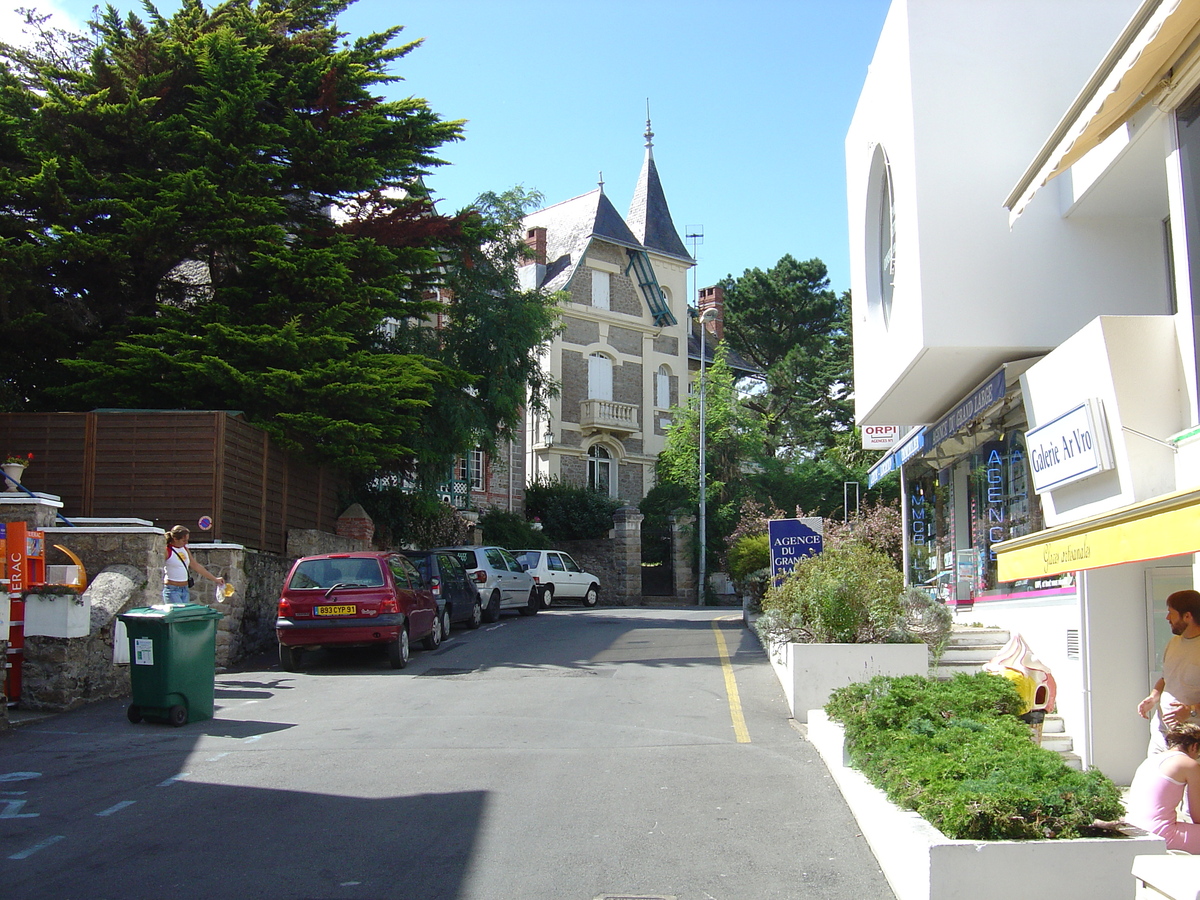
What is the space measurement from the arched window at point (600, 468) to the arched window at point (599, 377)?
2.11 metres

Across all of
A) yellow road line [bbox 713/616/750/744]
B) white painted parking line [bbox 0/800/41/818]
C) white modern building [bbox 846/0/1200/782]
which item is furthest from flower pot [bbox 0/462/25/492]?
white modern building [bbox 846/0/1200/782]

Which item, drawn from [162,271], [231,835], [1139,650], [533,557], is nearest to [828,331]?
[533,557]

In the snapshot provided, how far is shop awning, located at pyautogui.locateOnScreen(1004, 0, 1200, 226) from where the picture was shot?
23.4 ft

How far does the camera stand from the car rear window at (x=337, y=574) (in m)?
14.2

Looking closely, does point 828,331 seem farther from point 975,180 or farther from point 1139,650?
point 1139,650

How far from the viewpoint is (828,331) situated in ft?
189

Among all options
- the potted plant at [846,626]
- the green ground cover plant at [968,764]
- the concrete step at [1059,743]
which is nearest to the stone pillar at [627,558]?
the potted plant at [846,626]

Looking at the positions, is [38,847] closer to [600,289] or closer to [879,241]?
[879,241]

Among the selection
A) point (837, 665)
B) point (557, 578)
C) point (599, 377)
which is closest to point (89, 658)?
point (837, 665)

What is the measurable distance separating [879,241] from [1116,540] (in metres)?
10.5

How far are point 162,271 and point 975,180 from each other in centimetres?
1379

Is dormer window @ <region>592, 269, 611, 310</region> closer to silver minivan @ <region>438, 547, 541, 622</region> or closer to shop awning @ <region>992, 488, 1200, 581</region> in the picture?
silver minivan @ <region>438, 547, 541, 622</region>

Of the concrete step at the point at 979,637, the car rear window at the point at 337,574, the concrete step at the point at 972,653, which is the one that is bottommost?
the concrete step at the point at 972,653

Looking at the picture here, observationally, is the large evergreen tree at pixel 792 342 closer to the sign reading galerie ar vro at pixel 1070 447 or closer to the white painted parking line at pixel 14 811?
the sign reading galerie ar vro at pixel 1070 447
